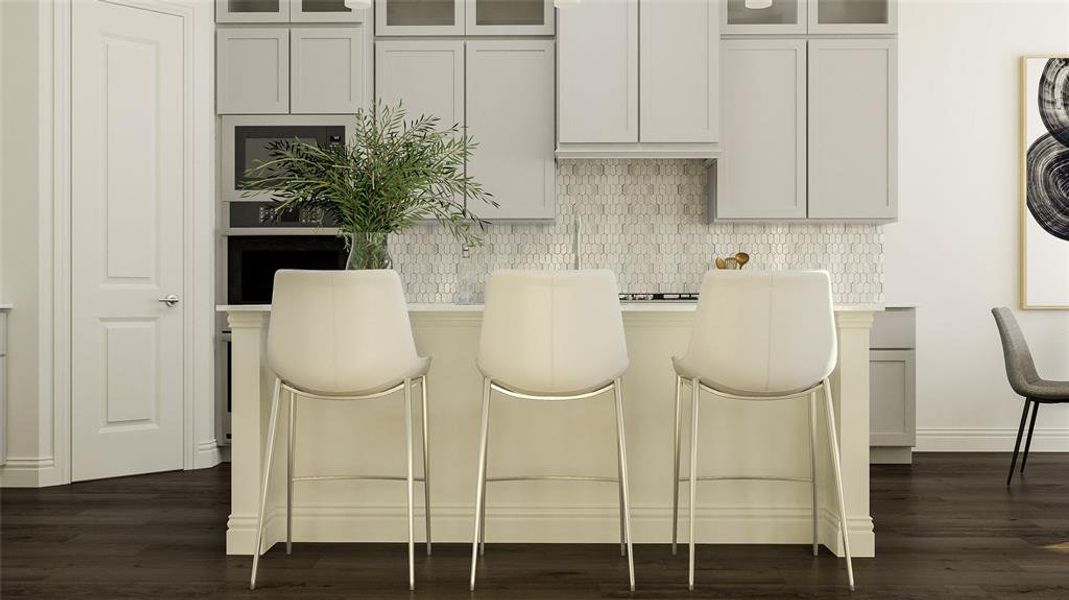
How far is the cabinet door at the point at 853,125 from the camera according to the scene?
4504 millimetres

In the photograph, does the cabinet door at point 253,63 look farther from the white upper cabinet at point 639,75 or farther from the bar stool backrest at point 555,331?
the bar stool backrest at point 555,331

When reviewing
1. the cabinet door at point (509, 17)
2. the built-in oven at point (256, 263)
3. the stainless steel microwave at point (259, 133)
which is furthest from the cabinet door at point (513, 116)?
the built-in oven at point (256, 263)

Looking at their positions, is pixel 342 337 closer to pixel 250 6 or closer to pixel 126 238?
pixel 126 238

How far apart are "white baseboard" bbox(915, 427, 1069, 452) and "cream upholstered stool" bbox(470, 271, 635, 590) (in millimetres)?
3114

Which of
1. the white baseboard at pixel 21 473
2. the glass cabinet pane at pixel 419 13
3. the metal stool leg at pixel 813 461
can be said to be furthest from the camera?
the glass cabinet pane at pixel 419 13

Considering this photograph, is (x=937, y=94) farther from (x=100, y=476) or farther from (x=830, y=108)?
(x=100, y=476)

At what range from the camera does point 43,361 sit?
3955 mm

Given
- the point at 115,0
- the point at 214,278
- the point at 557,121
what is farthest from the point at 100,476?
the point at 557,121

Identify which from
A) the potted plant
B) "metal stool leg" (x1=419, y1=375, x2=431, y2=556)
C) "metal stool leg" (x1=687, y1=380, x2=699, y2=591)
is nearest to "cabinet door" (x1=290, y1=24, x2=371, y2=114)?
the potted plant

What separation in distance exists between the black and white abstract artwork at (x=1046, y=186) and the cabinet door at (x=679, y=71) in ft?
6.37

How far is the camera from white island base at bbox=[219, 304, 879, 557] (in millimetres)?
2887

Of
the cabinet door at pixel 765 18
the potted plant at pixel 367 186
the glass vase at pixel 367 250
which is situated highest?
the cabinet door at pixel 765 18

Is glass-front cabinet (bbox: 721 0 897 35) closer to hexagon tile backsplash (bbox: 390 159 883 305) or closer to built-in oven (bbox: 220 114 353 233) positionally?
hexagon tile backsplash (bbox: 390 159 883 305)

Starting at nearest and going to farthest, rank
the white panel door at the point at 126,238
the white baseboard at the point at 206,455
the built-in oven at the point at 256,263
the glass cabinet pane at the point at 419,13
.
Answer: the white panel door at the point at 126,238, the white baseboard at the point at 206,455, the built-in oven at the point at 256,263, the glass cabinet pane at the point at 419,13
